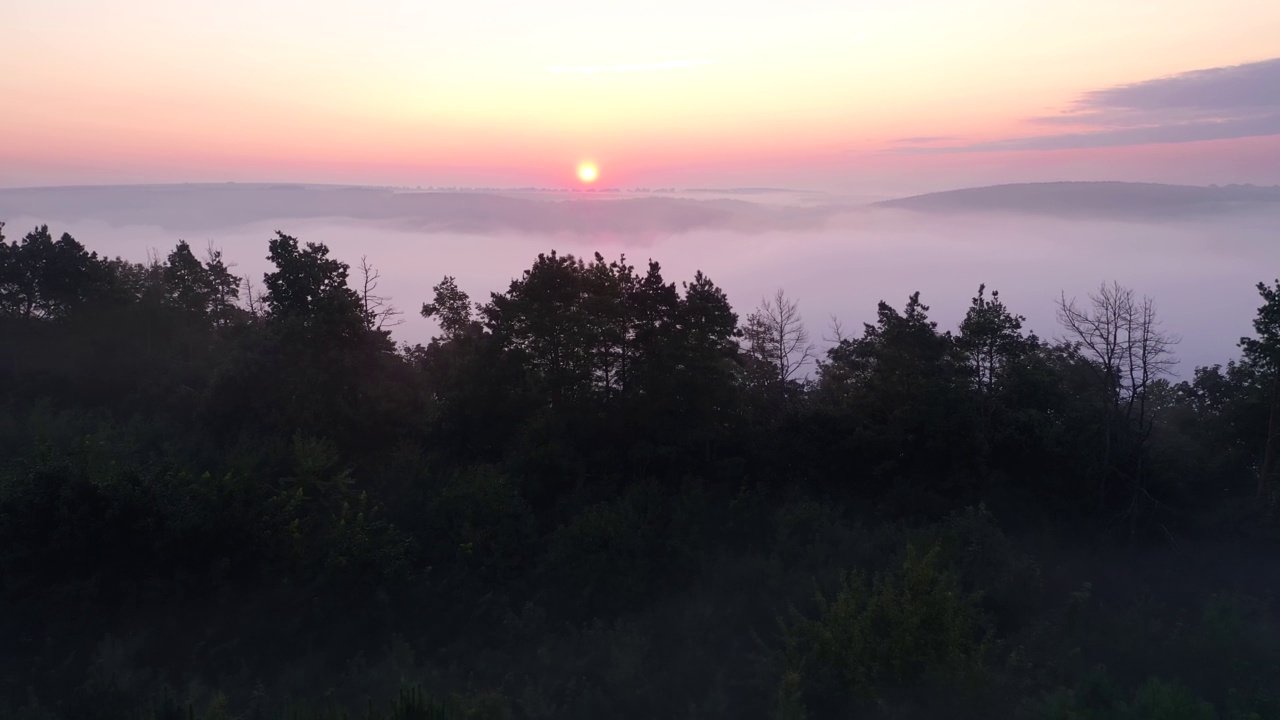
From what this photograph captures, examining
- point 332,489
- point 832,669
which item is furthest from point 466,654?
point 832,669

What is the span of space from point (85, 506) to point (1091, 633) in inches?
807

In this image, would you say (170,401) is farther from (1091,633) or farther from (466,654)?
(1091,633)

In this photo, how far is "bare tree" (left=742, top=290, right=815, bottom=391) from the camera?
1475 inches

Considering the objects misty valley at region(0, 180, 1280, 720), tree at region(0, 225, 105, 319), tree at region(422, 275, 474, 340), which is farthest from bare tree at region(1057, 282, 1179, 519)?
tree at region(0, 225, 105, 319)

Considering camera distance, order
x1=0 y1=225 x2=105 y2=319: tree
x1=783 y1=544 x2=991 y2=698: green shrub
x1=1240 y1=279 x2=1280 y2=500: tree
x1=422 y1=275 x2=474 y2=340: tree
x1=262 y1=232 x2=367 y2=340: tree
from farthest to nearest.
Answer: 1. x1=422 y1=275 x2=474 y2=340: tree
2. x1=0 y1=225 x2=105 y2=319: tree
3. x1=262 y1=232 x2=367 y2=340: tree
4. x1=1240 y1=279 x2=1280 y2=500: tree
5. x1=783 y1=544 x2=991 y2=698: green shrub

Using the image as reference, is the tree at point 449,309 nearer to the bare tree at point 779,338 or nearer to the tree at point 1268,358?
the bare tree at point 779,338

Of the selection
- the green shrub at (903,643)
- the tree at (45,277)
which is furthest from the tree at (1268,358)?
the tree at (45,277)

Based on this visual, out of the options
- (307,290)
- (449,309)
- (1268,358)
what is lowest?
(1268,358)

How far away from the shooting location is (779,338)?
38062 mm

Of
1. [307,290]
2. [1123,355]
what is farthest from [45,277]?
[1123,355]

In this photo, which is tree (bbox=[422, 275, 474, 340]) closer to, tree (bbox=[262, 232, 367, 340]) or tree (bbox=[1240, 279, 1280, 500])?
tree (bbox=[262, 232, 367, 340])

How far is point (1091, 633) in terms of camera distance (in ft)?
55.3

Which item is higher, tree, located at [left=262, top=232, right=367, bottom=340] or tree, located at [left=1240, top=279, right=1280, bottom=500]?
tree, located at [left=262, top=232, right=367, bottom=340]

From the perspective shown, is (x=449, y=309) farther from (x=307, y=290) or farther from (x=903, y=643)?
(x=903, y=643)
